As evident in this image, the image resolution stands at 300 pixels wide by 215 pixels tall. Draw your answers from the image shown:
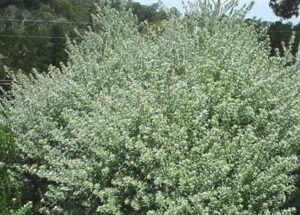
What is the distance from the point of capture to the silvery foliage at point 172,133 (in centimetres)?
488

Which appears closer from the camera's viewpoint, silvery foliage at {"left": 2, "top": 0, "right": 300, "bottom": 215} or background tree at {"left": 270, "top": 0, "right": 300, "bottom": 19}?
silvery foliage at {"left": 2, "top": 0, "right": 300, "bottom": 215}

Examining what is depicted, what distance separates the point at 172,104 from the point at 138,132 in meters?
0.37

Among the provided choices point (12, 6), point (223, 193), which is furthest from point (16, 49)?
point (12, 6)

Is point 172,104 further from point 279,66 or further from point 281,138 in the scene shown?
point 279,66

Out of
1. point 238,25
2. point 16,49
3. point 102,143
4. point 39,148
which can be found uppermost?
point 238,25

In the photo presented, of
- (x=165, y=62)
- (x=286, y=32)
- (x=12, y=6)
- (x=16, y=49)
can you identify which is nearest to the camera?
(x=165, y=62)

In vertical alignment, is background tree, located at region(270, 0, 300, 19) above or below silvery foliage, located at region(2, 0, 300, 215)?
above

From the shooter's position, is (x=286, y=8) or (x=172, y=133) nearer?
(x=172, y=133)

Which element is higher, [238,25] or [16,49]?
[238,25]

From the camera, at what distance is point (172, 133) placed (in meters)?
5.04

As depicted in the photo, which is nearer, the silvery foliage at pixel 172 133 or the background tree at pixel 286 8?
the silvery foliage at pixel 172 133

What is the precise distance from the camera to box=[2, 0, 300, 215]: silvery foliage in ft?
16.0

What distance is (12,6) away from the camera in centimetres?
5753

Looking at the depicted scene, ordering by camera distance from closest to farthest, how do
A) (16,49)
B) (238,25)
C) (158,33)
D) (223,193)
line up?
(223,193) → (238,25) → (158,33) → (16,49)
